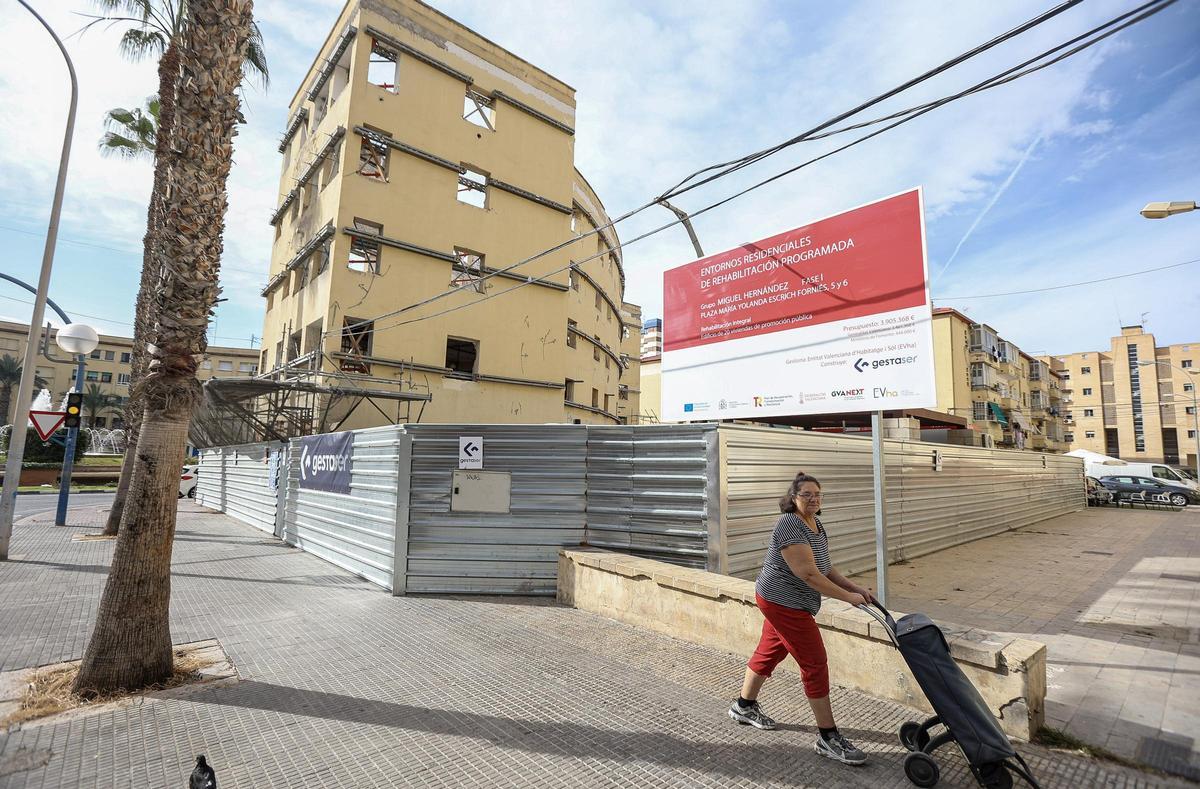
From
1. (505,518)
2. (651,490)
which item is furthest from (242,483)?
(651,490)

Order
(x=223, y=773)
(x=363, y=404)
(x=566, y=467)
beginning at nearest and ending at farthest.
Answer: (x=223, y=773)
(x=566, y=467)
(x=363, y=404)

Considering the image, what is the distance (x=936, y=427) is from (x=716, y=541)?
13.2m

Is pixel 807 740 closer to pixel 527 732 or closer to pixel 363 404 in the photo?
pixel 527 732

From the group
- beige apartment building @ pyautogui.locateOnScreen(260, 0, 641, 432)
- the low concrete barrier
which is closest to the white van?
beige apartment building @ pyautogui.locateOnScreen(260, 0, 641, 432)

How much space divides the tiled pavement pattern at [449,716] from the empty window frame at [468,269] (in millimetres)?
15304

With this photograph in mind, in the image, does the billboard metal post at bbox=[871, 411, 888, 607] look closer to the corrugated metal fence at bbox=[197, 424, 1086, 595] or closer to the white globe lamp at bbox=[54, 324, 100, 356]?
the corrugated metal fence at bbox=[197, 424, 1086, 595]

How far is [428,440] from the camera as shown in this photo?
7598 mm

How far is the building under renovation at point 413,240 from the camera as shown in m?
17.5

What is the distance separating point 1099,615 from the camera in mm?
7008

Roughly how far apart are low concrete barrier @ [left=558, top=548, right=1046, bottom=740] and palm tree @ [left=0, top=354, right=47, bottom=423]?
76.4 m

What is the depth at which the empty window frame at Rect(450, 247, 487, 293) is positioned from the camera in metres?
20.4

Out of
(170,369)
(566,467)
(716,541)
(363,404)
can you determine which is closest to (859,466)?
(716,541)

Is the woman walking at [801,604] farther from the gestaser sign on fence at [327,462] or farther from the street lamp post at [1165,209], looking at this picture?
the street lamp post at [1165,209]

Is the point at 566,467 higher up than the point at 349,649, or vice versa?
the point at 566,467
